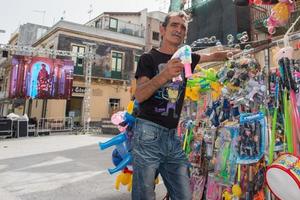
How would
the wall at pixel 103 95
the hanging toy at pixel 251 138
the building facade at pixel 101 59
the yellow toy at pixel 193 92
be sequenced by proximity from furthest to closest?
1. the wall at pixel 103 95
2. the building facade at pixel 101 59
3. the yellow toy at pixel 193 92
4. the hanging toy at pixel 251 138

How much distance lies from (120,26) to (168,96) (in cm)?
2427

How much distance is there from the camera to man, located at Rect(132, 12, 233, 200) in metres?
1.87

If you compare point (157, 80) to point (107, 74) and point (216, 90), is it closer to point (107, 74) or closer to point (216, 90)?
point (216, 90)

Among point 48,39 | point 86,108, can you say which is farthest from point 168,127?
point 48,39

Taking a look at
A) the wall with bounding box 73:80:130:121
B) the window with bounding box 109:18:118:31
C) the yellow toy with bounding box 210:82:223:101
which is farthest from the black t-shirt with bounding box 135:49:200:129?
the window with bounding box 109:18:118:31

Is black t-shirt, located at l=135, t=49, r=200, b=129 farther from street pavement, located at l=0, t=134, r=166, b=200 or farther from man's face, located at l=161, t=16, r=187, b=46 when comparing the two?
street pavement, located at l=0, t=134, r=166, b=200

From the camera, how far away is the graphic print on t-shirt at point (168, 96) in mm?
1968

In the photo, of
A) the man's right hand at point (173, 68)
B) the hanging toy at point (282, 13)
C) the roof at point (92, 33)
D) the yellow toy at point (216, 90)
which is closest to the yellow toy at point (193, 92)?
the yellow toy at point (216, 90)

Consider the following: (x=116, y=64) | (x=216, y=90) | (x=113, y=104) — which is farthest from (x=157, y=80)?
(x=116, y=64)

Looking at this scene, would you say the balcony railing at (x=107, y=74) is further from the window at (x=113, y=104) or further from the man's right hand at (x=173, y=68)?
the man's right hand at (x=173, y=68)

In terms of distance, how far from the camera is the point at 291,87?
6.56ft

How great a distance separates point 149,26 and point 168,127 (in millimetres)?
24701

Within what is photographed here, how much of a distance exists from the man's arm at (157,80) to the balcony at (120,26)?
2364cm

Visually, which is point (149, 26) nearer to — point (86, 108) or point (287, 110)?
point (86, 108)
